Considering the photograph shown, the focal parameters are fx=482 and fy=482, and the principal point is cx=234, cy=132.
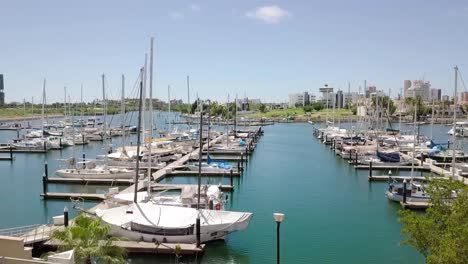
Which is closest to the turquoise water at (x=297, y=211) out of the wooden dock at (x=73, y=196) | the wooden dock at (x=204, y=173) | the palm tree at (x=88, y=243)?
the wooden dock at (x=73, y=196)

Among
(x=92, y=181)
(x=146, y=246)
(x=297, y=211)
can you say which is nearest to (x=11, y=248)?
(x=146, y=246)

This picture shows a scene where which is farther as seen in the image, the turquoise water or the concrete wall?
the turquoise water

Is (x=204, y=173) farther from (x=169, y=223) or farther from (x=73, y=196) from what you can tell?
(x=169, y=223)

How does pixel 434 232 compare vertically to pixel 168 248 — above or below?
above

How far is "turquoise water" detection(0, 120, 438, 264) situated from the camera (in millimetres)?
30172

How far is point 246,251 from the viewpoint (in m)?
30.6

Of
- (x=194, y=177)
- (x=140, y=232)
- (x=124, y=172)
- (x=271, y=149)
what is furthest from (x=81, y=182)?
(x=271, y=149)

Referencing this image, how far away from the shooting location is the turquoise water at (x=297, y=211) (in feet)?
99.0

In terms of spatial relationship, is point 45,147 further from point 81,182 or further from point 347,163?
point 347,163

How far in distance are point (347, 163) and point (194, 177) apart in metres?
26.0

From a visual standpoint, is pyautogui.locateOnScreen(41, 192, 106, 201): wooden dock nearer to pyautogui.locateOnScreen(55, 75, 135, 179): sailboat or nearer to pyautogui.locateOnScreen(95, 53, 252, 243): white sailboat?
pyautogui.locateOnScreen(55, 75, 135, 179): sailboat

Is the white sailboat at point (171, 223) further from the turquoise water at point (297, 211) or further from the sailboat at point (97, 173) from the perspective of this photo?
the sailboat at point (97, 173)

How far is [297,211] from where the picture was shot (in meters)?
41.9

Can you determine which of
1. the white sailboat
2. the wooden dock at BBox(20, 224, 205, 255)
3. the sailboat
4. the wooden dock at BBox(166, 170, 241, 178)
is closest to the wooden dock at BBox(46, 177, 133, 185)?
the sailboat
